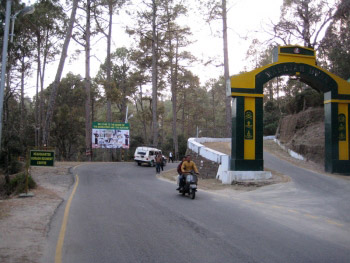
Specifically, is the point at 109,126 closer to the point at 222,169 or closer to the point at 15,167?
the point at 15,167

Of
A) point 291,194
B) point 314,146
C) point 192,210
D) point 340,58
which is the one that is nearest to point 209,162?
point 314,146

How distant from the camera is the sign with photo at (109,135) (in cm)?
3988

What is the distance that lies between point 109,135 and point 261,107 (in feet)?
84.5

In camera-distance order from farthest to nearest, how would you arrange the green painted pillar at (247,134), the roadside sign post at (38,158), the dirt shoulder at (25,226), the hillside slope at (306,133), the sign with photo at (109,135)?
the sign with photo at (109,135) < the hillside slope at (306,133) < the green painted pillar at (247,134) < the roadside sign post at (38,158) < the dirt shoulder at (25,226)

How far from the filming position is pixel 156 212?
9688 mm

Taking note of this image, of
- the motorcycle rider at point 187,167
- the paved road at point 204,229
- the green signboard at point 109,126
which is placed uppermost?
the green signboard at point 109,126

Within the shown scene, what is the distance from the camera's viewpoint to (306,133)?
2542 cm

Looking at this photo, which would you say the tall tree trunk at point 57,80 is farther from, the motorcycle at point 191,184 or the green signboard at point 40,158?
the motorcycle at point 191,184

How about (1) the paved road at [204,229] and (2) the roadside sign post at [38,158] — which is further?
(2) the roadside sign post at [38,158]

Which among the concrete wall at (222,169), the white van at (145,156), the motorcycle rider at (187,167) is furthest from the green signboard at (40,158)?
the white van at (145,156)

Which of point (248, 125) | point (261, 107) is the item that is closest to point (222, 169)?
point (248, 125)

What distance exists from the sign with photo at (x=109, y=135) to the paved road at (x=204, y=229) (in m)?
27.5

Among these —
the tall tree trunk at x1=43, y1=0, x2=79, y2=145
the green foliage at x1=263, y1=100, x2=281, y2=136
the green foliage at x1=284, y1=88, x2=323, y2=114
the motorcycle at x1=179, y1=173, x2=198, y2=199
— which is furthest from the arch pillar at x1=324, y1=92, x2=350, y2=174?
the green foliage at x1=263, y1=100, x2=281, y2=136

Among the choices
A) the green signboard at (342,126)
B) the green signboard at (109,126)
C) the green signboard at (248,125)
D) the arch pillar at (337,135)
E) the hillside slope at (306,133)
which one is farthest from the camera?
the green signboard at (109,126)
